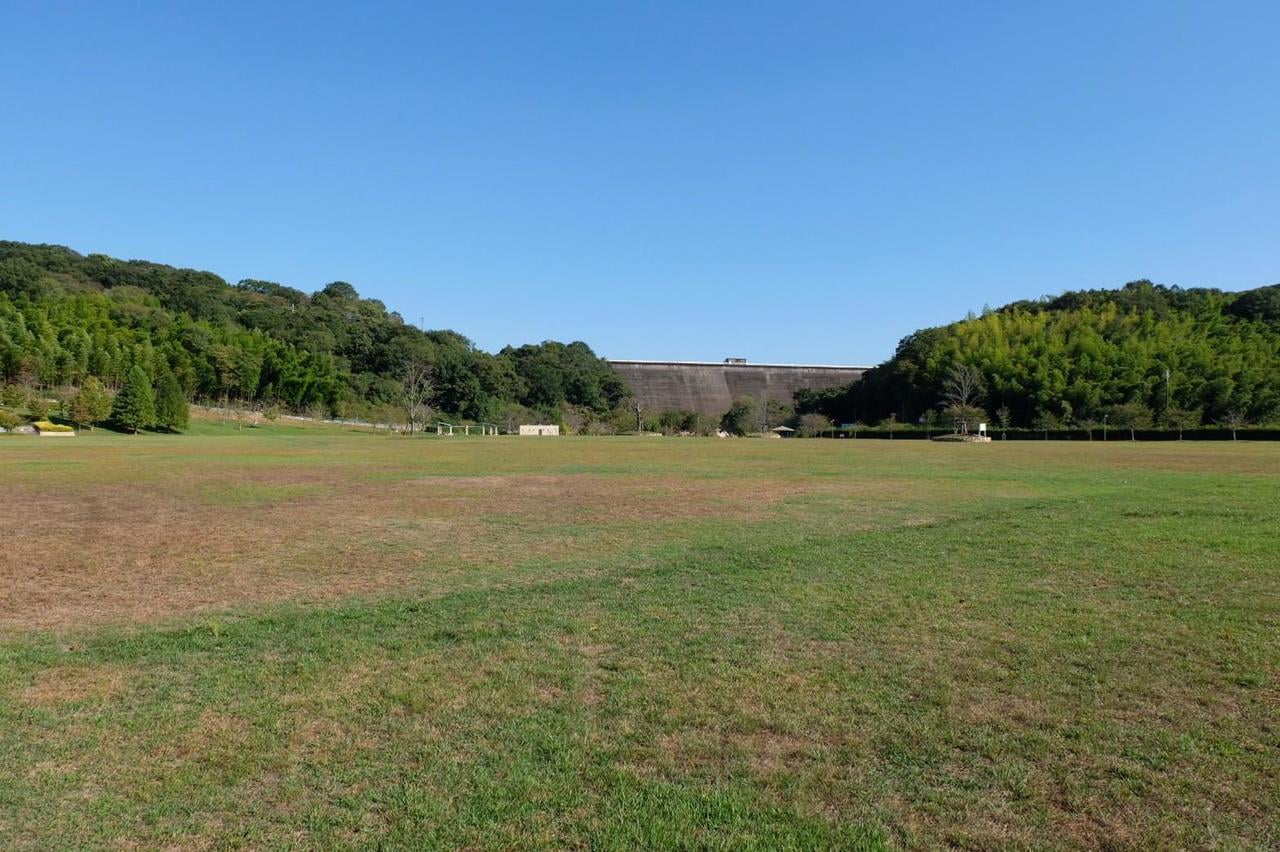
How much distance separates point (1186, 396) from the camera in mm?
82688

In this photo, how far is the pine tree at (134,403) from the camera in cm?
6881

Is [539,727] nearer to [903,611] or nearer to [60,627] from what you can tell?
[903,611]

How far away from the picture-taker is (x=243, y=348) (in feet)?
313

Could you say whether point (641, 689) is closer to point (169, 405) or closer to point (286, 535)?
point (286, 535)

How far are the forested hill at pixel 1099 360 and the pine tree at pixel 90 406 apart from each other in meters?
85.2

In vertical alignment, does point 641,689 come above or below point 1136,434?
below

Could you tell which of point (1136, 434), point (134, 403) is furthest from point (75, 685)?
point (1136, 434)

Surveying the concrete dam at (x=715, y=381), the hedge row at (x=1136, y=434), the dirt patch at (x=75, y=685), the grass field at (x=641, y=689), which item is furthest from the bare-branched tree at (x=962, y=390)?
the dirt patch at (x=75, y=685)

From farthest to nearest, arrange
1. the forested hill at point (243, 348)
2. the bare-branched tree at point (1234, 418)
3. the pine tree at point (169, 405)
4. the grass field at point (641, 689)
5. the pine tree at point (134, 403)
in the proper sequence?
the forested hill at point (243, 348), the bare-branched tree at point (1234, 418), the pine tree at point (169, 405), the pine tree at point (134, 403), the grass field at point (641, 689)

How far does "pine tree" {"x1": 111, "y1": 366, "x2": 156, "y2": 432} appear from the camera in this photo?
68.8 metres

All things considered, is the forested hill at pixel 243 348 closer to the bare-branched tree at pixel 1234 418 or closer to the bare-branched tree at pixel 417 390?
the bare-branched tree at pixel 417 390

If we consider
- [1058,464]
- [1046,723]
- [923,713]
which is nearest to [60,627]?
[923,713]

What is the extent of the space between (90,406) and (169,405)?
18.9 ft

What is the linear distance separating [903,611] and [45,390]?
3762 inches
